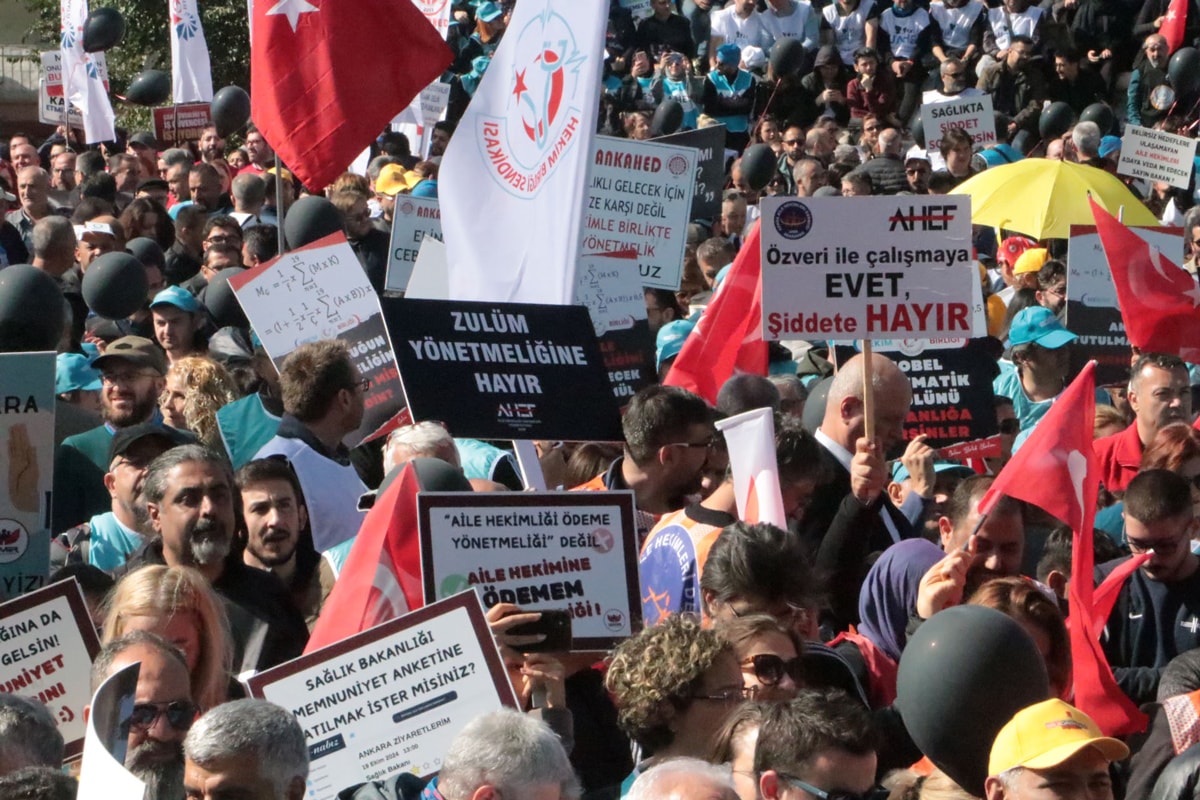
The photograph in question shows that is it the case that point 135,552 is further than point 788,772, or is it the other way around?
point 135,552

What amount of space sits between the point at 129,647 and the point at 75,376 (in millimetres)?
3716

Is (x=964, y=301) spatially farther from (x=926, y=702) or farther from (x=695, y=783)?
(x=695, y=783)

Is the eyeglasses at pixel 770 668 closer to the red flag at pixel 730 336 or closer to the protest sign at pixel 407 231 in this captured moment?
the red flag at pixel 730 336

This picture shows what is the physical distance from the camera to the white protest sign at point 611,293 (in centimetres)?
863

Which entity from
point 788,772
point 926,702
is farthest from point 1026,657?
point 788,772

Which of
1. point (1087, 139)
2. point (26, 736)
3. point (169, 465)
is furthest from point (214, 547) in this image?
point (1087, 139)

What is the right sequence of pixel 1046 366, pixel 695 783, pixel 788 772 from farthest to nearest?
pixel 1046 366 < pixel 788 772 < pixel 695 783

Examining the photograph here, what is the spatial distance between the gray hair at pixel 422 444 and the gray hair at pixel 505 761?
206 cm

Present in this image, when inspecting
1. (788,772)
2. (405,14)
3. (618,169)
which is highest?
(405,14)

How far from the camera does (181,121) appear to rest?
1712 centimetres

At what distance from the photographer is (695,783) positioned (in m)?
3.40

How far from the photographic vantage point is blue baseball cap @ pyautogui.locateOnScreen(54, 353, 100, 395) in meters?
7.58

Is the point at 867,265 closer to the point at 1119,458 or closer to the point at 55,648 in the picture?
the point at 1119,458

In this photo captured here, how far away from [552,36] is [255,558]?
195 cm
